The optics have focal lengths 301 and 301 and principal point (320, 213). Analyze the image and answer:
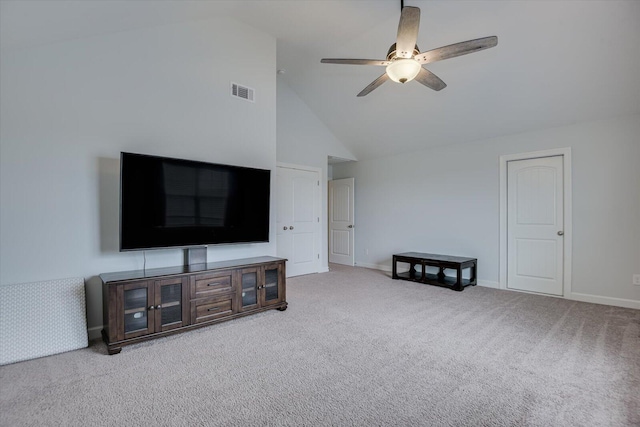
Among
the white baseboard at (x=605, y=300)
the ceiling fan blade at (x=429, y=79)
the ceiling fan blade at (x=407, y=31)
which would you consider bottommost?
the white baseboard at (x=605, y=300)

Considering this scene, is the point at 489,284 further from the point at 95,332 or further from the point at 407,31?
the point at 95,332

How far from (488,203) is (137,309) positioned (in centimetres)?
491

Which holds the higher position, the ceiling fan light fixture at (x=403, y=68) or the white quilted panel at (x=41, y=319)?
the ceiling fan light fixture at (x=403, y=68)

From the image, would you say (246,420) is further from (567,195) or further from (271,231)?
(567,195)

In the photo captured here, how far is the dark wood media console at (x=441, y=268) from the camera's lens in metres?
4.52

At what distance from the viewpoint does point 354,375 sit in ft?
6.98

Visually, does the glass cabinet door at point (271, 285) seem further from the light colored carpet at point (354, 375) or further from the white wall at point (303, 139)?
the white wall at point (303, 139)

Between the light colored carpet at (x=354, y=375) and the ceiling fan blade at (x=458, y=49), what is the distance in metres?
2.37

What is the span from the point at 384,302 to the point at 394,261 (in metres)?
1.43

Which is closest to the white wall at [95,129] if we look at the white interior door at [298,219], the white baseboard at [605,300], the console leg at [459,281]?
the white interior door at [298,219]

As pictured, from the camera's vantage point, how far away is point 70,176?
269 cm

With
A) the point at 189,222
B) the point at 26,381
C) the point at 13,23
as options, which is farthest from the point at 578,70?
the point at 26,381

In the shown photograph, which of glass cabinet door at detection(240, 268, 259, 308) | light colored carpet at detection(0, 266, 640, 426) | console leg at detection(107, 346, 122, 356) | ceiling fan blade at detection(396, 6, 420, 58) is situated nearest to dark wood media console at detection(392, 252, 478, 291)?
light colored carpet at detection(0, 266, 640, 426)

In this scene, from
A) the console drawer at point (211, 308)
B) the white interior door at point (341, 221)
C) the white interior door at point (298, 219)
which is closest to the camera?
the console drawer at point (211, 308)
